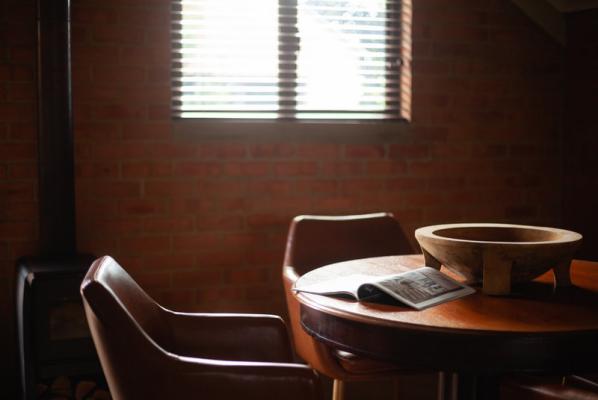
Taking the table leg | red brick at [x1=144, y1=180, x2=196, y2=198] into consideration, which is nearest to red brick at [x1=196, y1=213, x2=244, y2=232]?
red brick at [x1=144, y1=180, x2=196, y2=198]

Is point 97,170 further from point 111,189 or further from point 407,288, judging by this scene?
point 407,288

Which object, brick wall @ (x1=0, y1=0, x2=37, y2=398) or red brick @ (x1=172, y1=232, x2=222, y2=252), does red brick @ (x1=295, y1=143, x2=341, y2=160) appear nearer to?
red brick @ (x1=172, y1=232, x2=222, y2=252)

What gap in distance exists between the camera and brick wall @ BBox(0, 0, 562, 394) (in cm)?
313

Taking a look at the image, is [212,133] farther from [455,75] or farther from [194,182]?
[455,75]

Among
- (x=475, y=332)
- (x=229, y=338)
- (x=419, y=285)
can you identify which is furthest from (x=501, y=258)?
(x=229, y=338)

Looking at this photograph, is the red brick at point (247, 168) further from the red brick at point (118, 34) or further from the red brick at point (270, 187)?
the red brick at point (118, 34)

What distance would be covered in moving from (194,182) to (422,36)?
1.34 metres

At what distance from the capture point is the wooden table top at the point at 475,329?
4.96ft

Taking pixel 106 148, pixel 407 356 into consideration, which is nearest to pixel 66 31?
pixel 106 148

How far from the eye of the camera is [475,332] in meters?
1.52

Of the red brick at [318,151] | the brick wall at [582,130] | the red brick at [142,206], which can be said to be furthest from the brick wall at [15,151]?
the brick wall at [582,130]

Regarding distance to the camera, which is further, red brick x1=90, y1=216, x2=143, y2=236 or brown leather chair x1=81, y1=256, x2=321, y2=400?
red brick x1=90, y1=216, x2=143, y2=236

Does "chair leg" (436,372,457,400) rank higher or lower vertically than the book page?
lower

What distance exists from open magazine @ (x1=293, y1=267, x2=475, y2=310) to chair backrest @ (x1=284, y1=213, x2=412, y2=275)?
87cm
